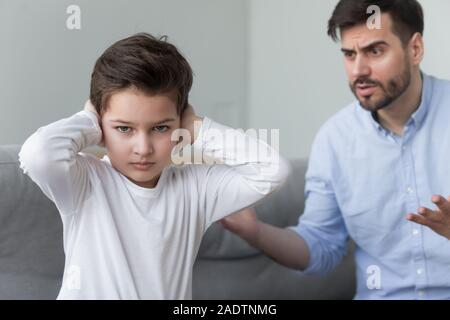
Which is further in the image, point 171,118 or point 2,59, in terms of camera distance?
point 2,59

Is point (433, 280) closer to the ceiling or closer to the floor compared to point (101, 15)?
closer to the floor

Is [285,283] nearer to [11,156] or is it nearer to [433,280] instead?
[433,280]

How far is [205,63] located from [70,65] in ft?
1.88

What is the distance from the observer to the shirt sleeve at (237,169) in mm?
1160

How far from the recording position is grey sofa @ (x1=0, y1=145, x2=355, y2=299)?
1.41 m

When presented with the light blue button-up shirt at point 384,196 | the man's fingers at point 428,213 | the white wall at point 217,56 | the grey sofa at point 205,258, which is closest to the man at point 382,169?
the light blue button-up shirt at point 384,196

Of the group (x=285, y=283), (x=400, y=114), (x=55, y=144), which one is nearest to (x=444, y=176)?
(x=400, y=114)

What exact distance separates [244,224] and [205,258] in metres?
0.26

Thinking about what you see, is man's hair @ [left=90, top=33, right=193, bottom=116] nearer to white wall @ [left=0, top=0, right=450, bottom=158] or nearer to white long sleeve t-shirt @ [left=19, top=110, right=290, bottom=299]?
white long sleeve t-shirt @ [left=19, top=110, right=290, bottom=299]

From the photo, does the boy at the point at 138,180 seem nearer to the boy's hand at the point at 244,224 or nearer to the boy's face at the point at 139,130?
the boy's face at the point at 139,130

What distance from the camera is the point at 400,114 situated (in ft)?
5.17

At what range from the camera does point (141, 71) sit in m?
1.09

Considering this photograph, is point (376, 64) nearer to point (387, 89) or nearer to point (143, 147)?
point (387, 89)

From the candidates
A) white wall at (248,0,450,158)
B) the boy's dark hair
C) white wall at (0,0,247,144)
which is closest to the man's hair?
the boy's dark hair
